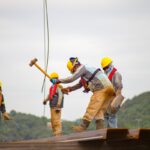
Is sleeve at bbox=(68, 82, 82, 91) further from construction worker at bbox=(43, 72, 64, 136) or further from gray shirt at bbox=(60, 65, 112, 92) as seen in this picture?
construction worker at bbox=(43, 72, 64, 136)

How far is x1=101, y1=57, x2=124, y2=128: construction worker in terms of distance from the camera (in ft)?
89.4

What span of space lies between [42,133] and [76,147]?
204 feet

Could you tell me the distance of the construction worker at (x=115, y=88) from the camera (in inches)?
1072

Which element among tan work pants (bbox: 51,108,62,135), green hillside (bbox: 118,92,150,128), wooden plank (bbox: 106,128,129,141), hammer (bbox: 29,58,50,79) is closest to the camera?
wooden plank (bbox: 106,128,129,141)

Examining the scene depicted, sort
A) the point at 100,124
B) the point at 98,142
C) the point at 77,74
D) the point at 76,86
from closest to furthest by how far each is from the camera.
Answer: the point at 98,142, the point at 77,74, the point at 100,124, the point at 76,86

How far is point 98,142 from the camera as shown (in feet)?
73.3

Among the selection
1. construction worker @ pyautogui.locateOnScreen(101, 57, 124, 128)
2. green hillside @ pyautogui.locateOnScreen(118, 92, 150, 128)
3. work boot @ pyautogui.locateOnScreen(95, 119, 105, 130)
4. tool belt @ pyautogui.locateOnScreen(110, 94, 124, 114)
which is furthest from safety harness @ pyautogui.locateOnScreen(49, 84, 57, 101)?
green hillside @ pyautogui.locateOnScreen(118, 92, 150, 128)

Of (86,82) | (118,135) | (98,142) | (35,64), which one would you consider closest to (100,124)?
(86,82)

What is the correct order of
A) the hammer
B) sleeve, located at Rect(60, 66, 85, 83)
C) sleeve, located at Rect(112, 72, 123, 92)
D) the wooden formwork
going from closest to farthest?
the wooden formwork, sleeve, located at Rect(60, 66, 85, 83), sleeve, located at Rect(112, 72, 123, 92), the hammer

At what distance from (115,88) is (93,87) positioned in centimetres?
83

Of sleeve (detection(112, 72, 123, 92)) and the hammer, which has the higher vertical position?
the hammer

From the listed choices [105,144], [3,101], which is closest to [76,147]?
[105,144]

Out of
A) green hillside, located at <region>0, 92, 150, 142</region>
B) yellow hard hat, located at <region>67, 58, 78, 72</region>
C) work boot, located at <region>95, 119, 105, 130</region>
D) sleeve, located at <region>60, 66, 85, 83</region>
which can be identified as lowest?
work boot, located at <region>95, 119, 105, 130</region>

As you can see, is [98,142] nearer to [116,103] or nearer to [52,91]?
[116,103]
